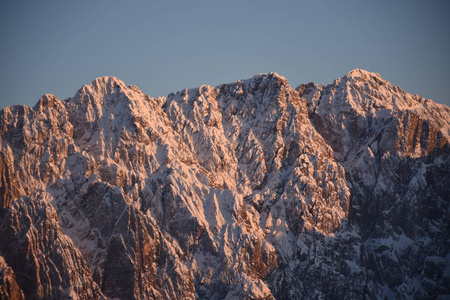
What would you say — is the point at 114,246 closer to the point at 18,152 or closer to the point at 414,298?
the point at 18,152

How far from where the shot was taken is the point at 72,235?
186875 mm

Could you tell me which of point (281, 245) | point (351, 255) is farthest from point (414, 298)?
point (281, 245)

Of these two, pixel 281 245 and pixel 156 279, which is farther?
pixel 281 245

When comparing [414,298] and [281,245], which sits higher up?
[281,245]

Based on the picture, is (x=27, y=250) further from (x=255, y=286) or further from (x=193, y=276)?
(x=255, y=286)

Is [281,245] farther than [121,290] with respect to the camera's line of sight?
Yes

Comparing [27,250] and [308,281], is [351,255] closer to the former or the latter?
[308,281]

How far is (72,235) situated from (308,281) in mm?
52040

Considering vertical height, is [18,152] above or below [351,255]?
above

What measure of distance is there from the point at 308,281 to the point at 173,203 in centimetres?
3413

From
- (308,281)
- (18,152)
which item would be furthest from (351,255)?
(18,152)

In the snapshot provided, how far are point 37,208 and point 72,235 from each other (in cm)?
1050

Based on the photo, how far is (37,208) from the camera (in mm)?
180875

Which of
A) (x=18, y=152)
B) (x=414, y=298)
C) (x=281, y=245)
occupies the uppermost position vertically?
(x=18, y=152)
